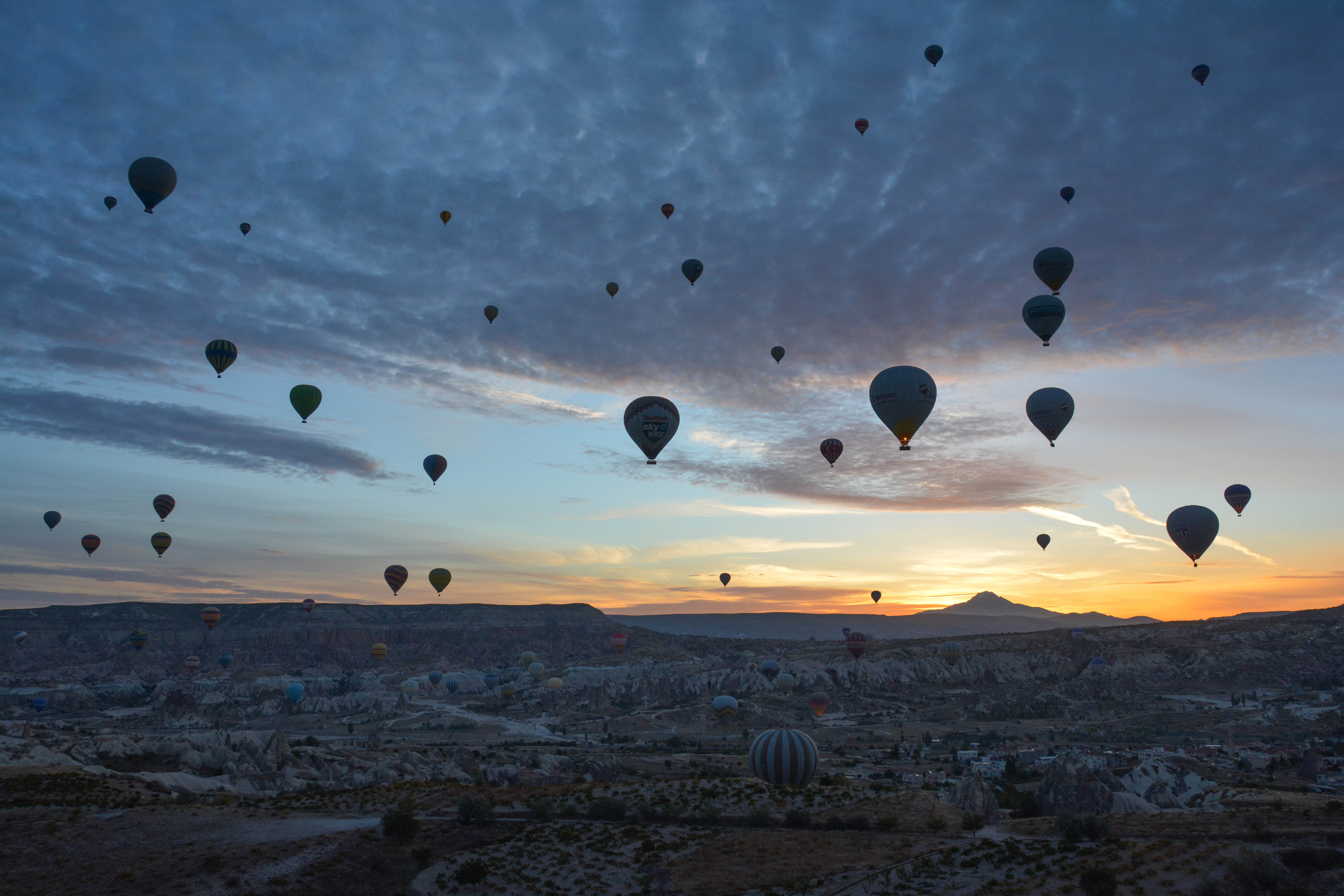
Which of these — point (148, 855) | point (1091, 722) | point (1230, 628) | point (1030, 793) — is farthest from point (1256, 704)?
point (148, 855)

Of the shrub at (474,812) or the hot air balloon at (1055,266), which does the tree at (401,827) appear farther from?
the hot air balloon at (1055,266)

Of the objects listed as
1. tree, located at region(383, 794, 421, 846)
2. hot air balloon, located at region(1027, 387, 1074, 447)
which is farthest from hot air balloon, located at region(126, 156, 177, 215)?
hot air balloon, located at region(1027, 387, 1074, 447)

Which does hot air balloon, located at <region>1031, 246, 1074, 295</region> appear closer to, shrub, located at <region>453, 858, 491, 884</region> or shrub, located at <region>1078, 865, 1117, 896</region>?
shrub, located at <region>1078, 865, 1117, 896</region>

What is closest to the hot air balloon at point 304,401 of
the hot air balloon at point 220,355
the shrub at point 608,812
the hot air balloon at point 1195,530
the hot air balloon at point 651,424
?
the hot air balloon at point 220,355

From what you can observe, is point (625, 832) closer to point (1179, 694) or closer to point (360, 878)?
point (360, 878)

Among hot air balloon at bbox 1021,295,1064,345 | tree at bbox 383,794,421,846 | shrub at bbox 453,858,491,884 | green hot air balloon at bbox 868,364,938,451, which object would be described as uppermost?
hot air balloon at bbox 1021,295,1064,345
